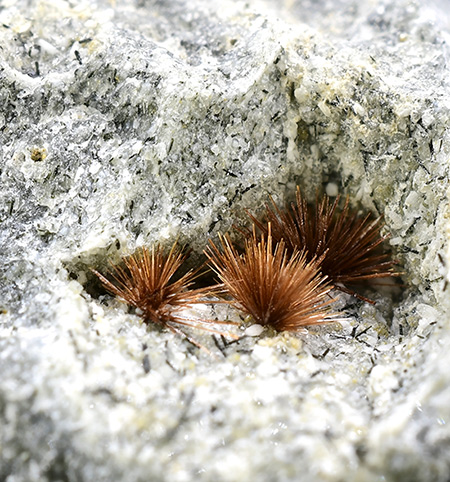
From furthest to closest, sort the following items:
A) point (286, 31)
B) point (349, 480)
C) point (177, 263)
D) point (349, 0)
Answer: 1. point (349, 0)
2. point (286, 31)
3. point (177, 263)
4. point (349, 480)

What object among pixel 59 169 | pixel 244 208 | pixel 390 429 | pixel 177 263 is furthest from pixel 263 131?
pixel 390 429

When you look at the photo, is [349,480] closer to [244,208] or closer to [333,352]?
[333,352]

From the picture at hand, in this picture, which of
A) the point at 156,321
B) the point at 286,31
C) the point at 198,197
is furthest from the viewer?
the point at 286,31

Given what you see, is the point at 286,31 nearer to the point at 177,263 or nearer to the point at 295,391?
the point at 177,263

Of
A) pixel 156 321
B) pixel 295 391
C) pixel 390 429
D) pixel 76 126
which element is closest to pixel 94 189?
pixel 76 126

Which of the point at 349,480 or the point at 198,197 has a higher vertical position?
the point at 198,197

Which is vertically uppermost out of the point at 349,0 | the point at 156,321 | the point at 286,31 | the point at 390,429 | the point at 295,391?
the point at 349,0

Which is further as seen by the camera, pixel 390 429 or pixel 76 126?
pixel 76 126
